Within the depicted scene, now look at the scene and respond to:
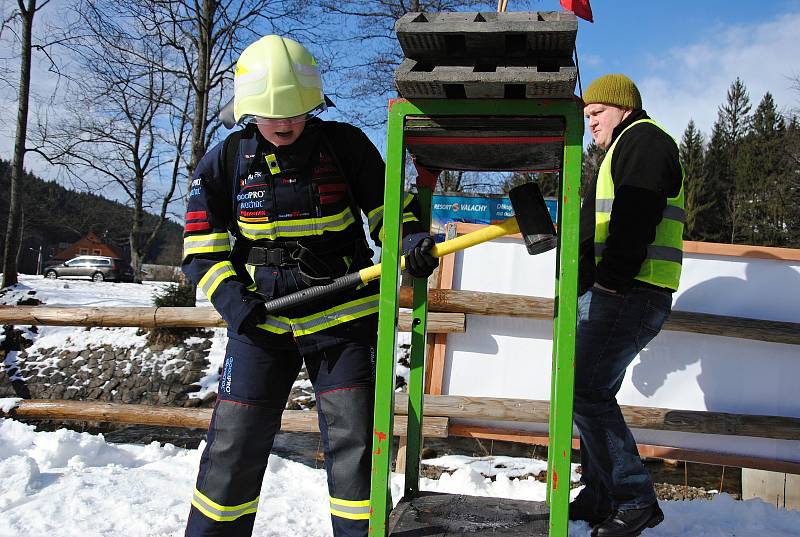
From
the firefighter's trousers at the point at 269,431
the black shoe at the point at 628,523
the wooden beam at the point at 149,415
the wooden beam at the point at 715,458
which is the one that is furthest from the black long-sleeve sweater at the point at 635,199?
the wooden beam at the point at 149,415

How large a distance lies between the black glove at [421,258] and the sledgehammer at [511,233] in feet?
0.07

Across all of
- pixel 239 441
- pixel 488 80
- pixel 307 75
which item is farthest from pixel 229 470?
pixel 488 80

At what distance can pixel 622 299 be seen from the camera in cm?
301

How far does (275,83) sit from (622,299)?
1.82 meters

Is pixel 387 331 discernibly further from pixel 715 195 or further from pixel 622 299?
pixel 715 195

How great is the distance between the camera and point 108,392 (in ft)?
33.1

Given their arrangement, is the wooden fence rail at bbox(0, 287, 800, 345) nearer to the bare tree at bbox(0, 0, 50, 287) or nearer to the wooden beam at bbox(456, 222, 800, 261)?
the wooden beam at bbox(456, 222, 800, 261)

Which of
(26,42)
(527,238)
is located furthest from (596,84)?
(26,42)

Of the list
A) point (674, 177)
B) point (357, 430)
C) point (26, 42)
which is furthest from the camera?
point (26, 42)

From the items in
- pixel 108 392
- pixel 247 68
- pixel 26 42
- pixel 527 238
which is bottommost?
pixel 108 392

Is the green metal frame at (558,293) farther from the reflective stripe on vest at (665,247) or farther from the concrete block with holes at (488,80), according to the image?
the reflective stripe on vest at (665,247)

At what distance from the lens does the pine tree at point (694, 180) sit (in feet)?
147

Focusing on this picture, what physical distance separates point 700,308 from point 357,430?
3.23m

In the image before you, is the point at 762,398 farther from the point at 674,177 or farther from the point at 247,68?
the point at 247,68
